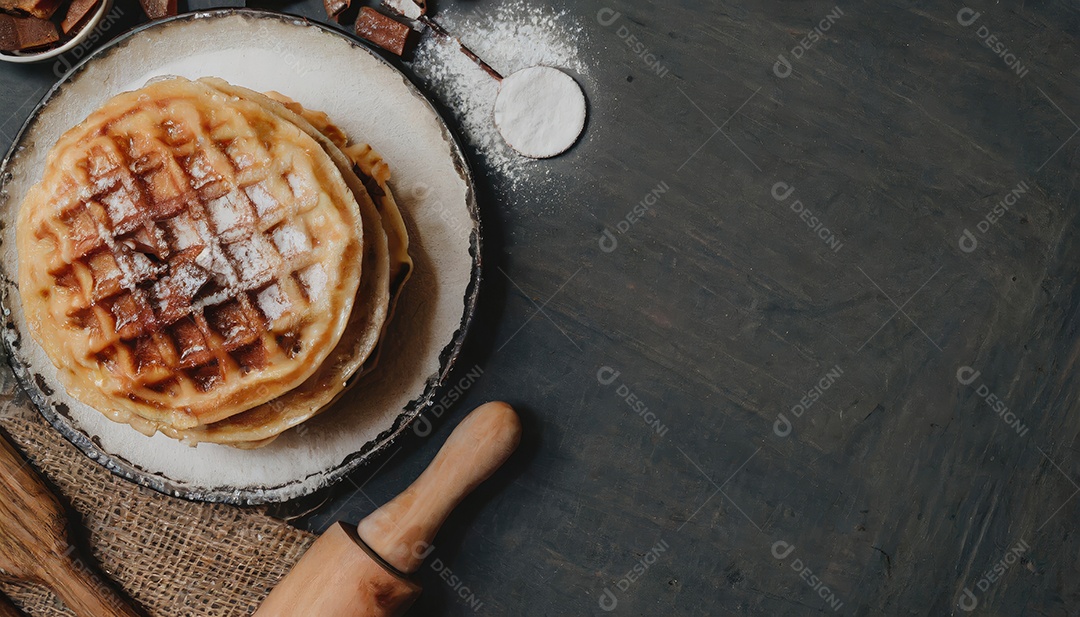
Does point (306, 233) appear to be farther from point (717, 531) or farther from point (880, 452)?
point (880, 452)

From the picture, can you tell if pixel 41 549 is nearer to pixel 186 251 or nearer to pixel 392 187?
Result: pixel 186 251

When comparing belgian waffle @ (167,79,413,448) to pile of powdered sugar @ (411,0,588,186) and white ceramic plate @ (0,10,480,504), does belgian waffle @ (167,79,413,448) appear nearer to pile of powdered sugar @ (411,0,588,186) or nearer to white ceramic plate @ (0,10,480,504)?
white ceramic plate @ (0,10,480,504)

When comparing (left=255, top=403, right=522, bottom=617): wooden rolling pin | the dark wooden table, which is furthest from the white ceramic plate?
the dark wooden table

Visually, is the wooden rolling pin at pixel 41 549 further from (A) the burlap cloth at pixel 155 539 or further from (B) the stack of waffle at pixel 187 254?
(B) the stack of waffle at pixel 187 254

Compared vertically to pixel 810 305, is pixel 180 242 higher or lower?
higher

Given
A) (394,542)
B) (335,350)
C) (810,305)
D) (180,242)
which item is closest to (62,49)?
(180,242)

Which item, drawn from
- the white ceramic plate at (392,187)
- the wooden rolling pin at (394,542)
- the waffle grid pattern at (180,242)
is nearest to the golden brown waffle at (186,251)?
the waffle grid pattern at (180,242)
